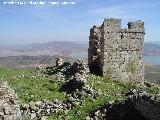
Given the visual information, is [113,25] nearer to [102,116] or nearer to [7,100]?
[102,116]

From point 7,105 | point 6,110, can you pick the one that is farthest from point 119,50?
point 6,110

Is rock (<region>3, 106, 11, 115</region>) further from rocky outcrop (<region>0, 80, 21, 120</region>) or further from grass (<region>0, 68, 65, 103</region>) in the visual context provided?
grass (<region>0, 68, 65, 103</region>)

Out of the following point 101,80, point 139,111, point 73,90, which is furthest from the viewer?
point 101,80

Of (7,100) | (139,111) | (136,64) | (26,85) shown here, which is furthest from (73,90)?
(7,100)

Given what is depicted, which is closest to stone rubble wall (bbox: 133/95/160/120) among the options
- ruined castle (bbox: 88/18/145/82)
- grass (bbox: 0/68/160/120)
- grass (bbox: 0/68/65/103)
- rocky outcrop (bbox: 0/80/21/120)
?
grass (bbox: 0/68/160/120)

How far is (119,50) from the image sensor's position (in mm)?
38969

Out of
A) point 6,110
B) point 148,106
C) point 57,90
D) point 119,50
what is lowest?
point 57,90

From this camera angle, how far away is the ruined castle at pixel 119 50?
38.6 m

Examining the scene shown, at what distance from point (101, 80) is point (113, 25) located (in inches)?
223

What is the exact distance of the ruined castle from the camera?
127ft

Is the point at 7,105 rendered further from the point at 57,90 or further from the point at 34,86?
the point at 34,86

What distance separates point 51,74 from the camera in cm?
3966

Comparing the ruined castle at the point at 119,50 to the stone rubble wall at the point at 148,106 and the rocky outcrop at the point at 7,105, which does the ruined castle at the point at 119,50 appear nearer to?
the stone rubble wall at the point at 148,106

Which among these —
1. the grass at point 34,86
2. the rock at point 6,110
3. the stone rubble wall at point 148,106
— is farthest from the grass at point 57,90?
the rock at point 6,110
